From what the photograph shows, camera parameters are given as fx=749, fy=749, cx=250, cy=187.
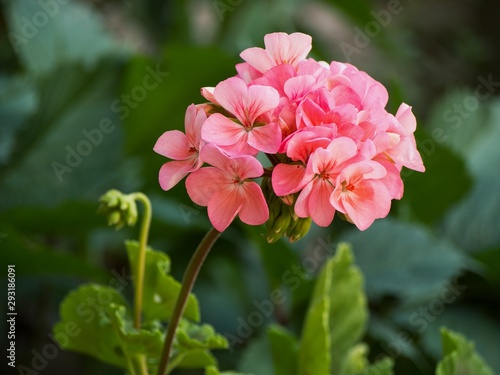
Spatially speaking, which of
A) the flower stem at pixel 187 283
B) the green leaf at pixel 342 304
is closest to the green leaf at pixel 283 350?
the green leaf at pixel 342 304

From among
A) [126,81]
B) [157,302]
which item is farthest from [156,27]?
[157,302]

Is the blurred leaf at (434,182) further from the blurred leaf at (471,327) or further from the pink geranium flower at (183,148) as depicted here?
the pink geranium flower at (183,148)

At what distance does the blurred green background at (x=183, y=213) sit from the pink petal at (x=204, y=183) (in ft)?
0.76

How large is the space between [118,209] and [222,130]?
0.07 m

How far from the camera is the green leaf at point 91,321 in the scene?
1.01 ft

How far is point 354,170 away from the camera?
8.8 inches

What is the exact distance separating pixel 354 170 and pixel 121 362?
149 mm

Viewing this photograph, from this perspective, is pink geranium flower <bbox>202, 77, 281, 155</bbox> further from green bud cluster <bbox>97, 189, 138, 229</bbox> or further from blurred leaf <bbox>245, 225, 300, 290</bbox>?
blurred leaf <bbox>245, 225, 300, 290</bbox>

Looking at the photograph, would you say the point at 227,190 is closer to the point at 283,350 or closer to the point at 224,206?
the point at 224,206

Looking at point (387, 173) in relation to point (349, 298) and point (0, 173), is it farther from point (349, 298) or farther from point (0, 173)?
point (0, 173)

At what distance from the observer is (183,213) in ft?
1.96

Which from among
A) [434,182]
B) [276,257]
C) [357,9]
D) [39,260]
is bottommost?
[39,260]

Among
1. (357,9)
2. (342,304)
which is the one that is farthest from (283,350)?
(357,9)

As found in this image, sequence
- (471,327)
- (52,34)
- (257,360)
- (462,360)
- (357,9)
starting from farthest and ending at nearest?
(357,9)
(52,34)
(471,327)
(257,360)
(462,360)
